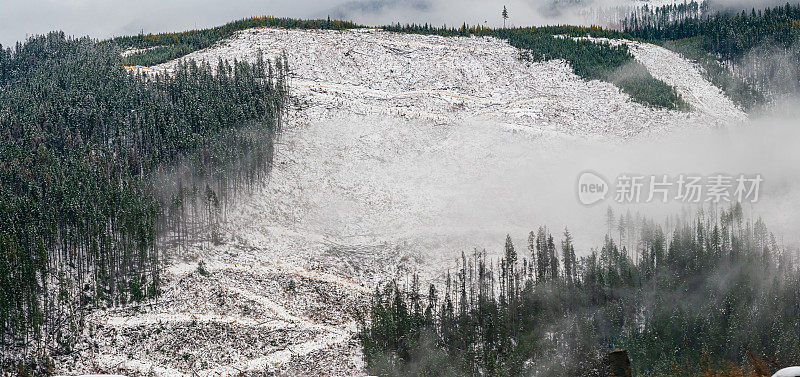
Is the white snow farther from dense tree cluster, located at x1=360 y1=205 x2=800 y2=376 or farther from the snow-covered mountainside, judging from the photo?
the snow-covered mountainside

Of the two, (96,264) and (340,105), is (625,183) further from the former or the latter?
(96,264)

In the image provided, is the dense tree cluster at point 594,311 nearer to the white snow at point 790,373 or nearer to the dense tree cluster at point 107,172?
the dense tree cluster at point 107,172

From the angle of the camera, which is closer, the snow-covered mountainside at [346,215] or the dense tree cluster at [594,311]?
the snow-covered mountainside at [346,215]

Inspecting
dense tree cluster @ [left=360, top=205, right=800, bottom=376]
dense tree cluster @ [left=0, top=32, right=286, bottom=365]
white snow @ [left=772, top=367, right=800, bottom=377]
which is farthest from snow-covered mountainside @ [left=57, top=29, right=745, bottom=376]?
white snow @ [left=772, top=367, right=800, bottom=377]

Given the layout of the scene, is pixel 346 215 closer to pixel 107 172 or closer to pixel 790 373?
pixel 107 172

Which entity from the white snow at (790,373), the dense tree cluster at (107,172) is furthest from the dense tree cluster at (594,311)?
the white snow at (790,373)

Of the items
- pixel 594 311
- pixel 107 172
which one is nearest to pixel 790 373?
pixel 594 311

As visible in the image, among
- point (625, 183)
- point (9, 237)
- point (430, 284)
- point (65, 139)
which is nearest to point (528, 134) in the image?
point (625, 183)
